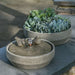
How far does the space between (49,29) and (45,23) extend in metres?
0.17

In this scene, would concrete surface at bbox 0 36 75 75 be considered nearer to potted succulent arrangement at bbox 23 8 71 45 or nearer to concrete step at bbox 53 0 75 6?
potted succulent arrangement at bbox 23 8 71 45

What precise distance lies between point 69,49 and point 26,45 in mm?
641

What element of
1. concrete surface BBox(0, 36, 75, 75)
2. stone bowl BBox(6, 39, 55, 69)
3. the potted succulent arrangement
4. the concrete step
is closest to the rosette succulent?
the potted succulent arrangement

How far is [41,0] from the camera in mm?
8078

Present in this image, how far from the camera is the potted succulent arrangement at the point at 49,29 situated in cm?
268

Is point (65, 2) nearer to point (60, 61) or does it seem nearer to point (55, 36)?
point (55, 36)

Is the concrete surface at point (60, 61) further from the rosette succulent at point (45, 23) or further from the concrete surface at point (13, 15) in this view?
the concrete surface at point (13, 15)

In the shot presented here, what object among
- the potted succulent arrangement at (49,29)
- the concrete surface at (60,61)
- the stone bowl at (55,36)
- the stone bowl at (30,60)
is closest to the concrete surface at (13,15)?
the potted succulent arrangement at (49,29)

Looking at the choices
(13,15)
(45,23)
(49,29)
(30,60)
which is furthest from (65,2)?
(30,60)

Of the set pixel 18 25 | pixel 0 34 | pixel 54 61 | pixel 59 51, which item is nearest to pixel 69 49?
pixel 59 51

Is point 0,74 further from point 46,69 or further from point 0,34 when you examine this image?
point 0,34

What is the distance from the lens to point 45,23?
9.37 ft

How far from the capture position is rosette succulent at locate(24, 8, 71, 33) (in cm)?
273

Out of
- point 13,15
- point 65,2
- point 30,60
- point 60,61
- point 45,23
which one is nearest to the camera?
point 30,60
